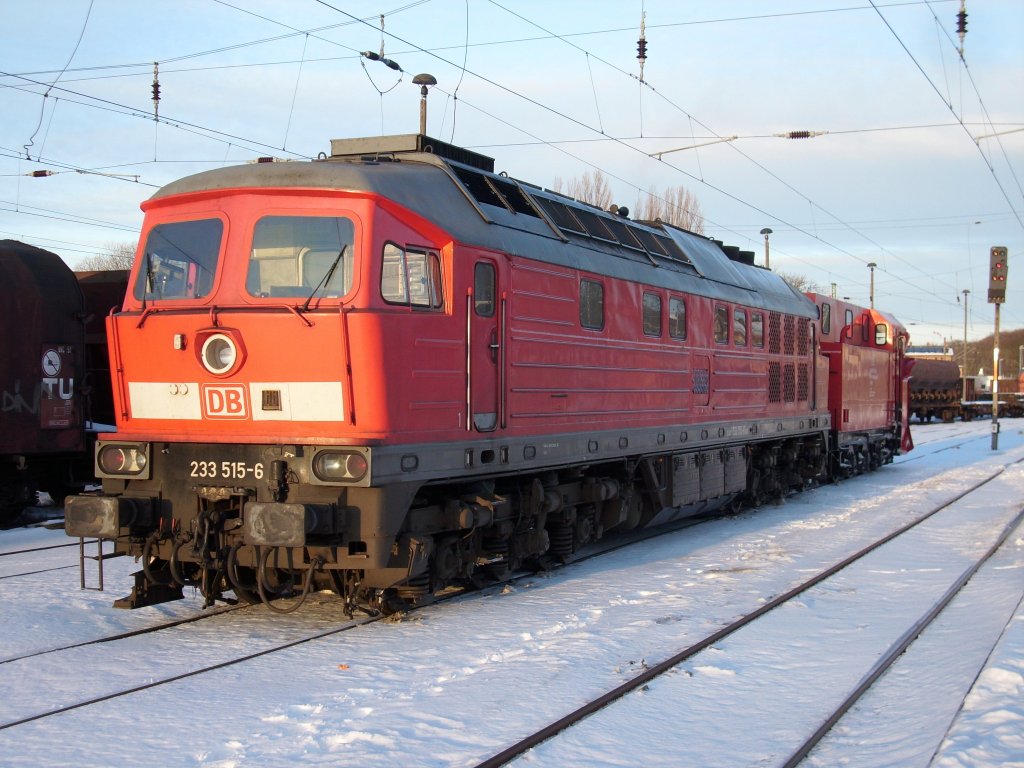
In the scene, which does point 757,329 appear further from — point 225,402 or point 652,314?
point 225,402

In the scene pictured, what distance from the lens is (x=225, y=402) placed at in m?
7.95

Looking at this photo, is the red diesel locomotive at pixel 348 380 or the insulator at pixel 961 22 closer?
the red diesel locomotive at pixel 348 380

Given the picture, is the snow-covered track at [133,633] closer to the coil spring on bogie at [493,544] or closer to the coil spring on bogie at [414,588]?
the coil spring on bogie at [414,588]

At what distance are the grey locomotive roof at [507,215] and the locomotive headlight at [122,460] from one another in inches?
85.2

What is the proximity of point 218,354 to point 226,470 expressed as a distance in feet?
3.06

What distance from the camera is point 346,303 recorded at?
7.61 metres

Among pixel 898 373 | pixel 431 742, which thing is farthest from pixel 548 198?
pixel 898 373

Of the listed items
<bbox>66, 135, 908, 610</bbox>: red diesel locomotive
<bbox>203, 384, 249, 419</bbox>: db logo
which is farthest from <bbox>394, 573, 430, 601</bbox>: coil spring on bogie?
<bbox>203, 384, 249, 419</bbox>: db logo

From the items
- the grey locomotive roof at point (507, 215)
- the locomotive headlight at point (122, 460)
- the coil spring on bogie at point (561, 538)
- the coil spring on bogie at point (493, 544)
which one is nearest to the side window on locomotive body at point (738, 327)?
the grey locomotive roof at point (507, 215)

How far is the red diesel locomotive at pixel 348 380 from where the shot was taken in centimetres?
760

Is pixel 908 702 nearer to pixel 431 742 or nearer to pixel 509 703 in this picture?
pixel 509 703

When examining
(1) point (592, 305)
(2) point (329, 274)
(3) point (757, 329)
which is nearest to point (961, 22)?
(3) point (757, 329)

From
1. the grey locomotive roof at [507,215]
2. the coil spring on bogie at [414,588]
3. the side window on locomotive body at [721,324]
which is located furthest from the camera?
the side window on locomotive body at [721,324]

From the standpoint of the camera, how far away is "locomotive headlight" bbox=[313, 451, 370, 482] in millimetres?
7406
